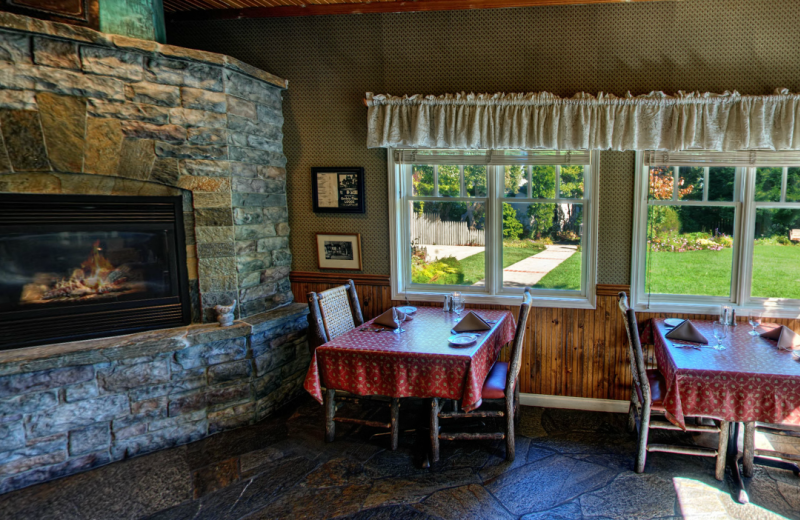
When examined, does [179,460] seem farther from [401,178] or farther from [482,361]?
[401,178]

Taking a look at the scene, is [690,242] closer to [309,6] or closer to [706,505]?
[706,505]

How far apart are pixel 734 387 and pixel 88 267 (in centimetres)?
378

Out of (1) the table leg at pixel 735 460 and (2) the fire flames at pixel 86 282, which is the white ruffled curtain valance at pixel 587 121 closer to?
(1) the table leg at pixel 735 460

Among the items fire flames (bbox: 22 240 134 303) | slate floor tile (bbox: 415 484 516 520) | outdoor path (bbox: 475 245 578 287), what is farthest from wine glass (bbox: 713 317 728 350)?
fire flames (bbox: 22 240 134 303)

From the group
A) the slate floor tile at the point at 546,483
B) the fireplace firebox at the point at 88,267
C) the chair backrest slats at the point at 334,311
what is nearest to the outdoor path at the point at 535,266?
the chair backrest slats at the point at 334,311

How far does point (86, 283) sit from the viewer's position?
317 centimetres

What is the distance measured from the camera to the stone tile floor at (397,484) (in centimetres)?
254

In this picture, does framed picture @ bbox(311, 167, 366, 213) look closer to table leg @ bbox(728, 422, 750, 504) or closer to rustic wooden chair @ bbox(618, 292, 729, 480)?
rustic wooden chair @ bbox(618, 292, 729, 480)

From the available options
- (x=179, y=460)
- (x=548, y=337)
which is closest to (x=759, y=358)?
(x=548, y=337)

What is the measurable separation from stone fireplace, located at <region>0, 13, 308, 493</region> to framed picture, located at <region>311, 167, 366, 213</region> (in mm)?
433

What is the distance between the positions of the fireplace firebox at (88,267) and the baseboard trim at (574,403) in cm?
259

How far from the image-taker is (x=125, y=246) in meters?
3.26

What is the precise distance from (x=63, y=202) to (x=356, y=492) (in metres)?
2.42

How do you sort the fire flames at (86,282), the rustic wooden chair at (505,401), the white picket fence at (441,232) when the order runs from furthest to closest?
the white picket fence at (441,232) < the fire flames at (86,282) < the rustic wooden chair at (505,401)
